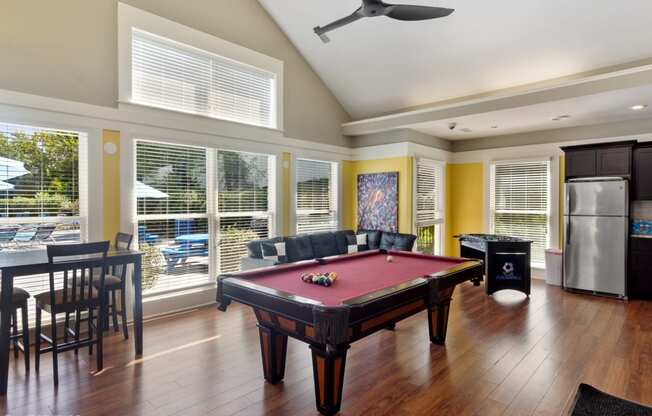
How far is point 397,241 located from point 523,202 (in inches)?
111

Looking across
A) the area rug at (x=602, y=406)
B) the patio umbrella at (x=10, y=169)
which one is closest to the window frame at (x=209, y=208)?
the patio umbrella at (x=10, y=169)

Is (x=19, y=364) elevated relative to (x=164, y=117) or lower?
lower

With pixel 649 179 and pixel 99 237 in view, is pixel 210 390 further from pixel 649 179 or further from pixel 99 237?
pixel 649 179

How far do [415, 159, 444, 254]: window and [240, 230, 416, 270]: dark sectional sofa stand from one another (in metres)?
0.86

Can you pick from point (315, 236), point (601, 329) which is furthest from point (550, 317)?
point (315, 236)

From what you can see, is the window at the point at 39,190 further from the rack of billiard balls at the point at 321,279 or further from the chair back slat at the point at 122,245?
the rack of billiard balls at the point at 321,279

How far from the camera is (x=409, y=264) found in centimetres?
363

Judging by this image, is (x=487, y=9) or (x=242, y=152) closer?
(x=487, y=9)

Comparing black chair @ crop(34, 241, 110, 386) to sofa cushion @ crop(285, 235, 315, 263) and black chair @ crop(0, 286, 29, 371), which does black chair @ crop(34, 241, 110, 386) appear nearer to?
black chair @ crop(0, 286, 29, 371)

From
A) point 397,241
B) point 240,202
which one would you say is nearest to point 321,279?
point 240,202

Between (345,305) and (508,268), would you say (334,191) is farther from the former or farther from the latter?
(345,305)

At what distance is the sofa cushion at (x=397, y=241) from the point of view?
599 cm

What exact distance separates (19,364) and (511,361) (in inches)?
173

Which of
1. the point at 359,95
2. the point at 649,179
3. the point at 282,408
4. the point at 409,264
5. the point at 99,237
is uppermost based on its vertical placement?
the point at 359,95
